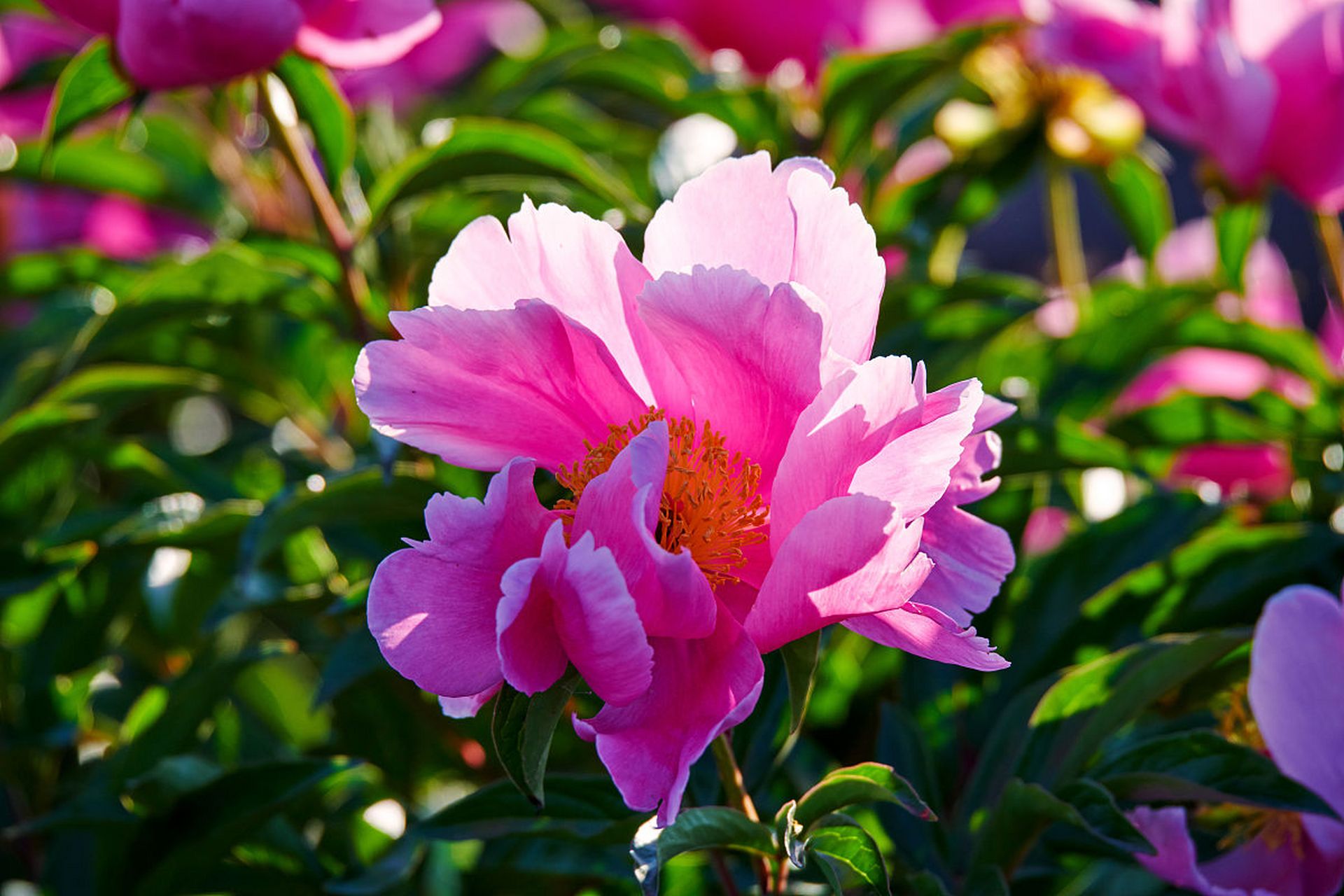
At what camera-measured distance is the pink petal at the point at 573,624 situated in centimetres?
40

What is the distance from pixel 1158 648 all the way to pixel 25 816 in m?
0.66

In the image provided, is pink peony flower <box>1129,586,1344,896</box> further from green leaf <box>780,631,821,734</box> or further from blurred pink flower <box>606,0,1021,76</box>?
blurred pink flower <box>606,0,1021,76</box>

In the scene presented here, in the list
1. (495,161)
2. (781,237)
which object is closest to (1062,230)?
(495,161)

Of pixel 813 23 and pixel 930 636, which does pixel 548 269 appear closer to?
pixel 930 636

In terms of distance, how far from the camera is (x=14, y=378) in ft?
3.13

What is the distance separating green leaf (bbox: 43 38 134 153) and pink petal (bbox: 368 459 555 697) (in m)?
0.37

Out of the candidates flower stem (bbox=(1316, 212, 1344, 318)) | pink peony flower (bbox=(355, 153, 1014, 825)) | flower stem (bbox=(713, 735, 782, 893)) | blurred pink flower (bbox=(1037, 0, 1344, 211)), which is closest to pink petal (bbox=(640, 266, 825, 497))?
pink peony flower (bbox=(355, 153, 1014, 825))

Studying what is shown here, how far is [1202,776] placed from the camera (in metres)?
0.56

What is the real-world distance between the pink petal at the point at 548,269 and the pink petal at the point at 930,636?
0.39 feet

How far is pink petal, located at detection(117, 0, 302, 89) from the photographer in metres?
0.61

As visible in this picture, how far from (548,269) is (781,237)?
0.08 meters

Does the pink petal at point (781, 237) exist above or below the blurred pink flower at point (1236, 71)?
above

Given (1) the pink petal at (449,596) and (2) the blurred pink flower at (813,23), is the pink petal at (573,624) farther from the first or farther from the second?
(2) the blurred pink flower at (813,23)

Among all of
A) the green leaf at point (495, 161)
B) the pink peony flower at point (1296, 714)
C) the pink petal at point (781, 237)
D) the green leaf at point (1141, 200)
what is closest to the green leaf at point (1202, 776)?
the pink peony flower at point (1296, 714)
